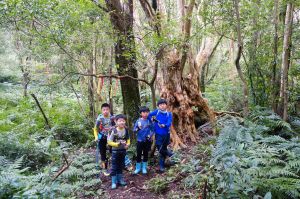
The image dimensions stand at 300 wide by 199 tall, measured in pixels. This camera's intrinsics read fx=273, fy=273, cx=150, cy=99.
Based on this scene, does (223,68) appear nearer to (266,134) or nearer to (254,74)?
(254,74)

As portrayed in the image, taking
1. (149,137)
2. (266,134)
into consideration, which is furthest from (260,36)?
(149,137)

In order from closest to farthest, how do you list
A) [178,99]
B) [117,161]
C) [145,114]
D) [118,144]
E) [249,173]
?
[249,173] → [118,144] → [117,161] → [145,114] → [178,99]

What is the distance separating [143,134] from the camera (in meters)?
5.98

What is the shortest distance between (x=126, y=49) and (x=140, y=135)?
205 cm

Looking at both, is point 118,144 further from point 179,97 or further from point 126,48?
point 179,97

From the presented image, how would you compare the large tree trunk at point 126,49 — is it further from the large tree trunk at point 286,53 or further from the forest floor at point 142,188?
the large tree trunk at point 286,53

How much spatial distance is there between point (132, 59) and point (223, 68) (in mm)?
12193

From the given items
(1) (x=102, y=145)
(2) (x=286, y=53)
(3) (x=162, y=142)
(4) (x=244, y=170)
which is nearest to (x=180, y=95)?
(3) (x=162, y=142)

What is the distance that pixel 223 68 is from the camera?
17422mm

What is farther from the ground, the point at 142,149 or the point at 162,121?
the point at 162,121

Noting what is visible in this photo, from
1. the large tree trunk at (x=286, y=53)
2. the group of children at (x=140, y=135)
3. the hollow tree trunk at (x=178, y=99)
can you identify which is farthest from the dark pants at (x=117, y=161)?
the large tree trunk at (x=286, y=53)

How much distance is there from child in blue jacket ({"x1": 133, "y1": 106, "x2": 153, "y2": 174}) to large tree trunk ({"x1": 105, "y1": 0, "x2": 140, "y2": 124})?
4.22ft

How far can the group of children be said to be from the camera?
5.56 metres

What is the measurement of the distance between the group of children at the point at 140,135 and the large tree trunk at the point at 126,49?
42.4 inches
